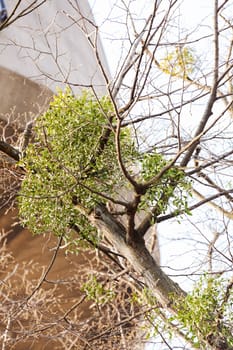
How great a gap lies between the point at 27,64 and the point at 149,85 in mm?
1704

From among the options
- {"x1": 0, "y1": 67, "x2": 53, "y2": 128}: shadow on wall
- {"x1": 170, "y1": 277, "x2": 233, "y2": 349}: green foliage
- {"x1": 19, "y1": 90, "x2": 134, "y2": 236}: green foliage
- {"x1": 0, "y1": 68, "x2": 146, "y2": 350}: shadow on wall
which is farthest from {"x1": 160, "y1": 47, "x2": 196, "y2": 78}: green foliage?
{"x1": 0, "y1": 67, "x2": 53, "y2": 128}: shadow on wall

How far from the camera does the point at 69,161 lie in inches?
96.8

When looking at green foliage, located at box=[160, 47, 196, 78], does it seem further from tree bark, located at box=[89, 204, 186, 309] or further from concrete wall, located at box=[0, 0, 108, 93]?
tree bark, located at box=[89, 204, 186, 309]

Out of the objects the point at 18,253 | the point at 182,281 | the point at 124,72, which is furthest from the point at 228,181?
the point at 18,253

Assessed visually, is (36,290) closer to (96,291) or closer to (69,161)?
(96,291)

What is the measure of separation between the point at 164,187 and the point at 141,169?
0.13 metres

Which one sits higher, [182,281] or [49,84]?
[49,84]

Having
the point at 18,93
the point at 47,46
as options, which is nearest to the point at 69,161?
the point at 47,46

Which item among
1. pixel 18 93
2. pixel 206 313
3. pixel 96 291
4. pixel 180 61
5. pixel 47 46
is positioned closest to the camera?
pixel 206 313

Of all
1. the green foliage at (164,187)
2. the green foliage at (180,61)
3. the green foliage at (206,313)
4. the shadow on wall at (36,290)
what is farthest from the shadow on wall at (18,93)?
the green foliage at (206,313)

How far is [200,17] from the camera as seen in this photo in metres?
2.80

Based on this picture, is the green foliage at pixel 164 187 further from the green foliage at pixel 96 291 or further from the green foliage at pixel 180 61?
the green foliage at pixel 180 61

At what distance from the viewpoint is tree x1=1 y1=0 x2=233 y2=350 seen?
7.61 feet

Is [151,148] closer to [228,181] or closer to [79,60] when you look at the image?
[228,181]
